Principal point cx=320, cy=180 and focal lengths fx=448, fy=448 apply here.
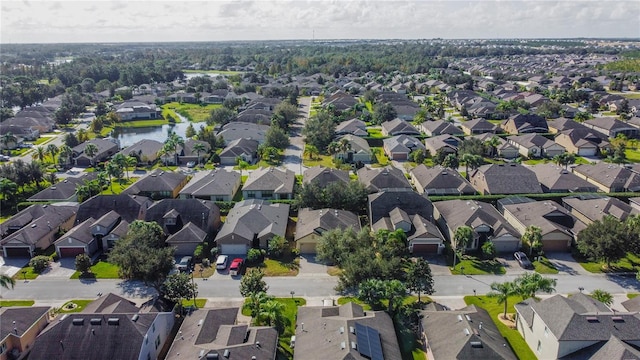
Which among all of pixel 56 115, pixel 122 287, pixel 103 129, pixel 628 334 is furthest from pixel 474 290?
pixel 56 115

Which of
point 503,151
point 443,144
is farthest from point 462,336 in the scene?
point 503,151

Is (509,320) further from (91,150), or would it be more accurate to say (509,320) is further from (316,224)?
(91,150)

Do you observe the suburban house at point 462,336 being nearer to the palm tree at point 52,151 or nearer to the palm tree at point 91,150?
the palm tree at point 91,150

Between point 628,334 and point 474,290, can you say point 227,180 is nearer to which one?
point 474,290

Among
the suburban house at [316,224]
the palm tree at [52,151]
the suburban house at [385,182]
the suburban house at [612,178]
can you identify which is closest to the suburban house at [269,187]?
the suburban house at [316,224]

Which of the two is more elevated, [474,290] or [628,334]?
[628,334]

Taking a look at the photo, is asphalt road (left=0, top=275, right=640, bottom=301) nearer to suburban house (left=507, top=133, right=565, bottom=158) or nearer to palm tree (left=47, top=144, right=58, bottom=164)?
palm tree (left=47, top=144, right=58, bottom=164)
